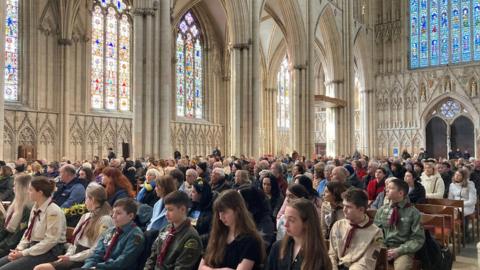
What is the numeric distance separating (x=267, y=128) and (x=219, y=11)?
9.17 m

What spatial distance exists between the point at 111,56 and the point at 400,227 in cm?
2079

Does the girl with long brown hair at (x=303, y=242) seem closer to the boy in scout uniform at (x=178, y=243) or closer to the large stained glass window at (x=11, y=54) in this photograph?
the boy in scout uniform at (x=178, y=243)

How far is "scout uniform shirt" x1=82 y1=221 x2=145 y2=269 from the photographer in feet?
12.9

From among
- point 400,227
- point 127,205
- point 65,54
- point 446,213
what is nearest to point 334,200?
point 400,227

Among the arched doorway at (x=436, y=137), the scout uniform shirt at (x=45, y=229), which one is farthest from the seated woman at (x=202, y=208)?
the arched doorway at (x=436, y=137)

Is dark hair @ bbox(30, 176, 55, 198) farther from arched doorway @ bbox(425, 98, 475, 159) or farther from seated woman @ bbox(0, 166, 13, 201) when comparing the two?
arched doorway @ bbox(425, 98, 475, 159)

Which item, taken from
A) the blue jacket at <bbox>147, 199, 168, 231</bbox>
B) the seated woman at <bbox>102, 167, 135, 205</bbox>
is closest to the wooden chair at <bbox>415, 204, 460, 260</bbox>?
the blue jacket at <bbox>147, 199, 168, 231</bbox>

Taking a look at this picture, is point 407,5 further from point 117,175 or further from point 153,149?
point 117,175

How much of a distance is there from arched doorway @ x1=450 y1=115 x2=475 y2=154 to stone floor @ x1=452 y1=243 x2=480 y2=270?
23168 mm

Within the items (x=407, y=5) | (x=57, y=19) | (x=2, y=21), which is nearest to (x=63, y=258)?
(x=2, y=21)

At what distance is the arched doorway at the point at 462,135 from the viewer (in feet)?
92.4

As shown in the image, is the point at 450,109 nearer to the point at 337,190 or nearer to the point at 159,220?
the point at 337,190

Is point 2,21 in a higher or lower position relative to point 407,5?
lower

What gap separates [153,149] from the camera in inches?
Answer: 623
